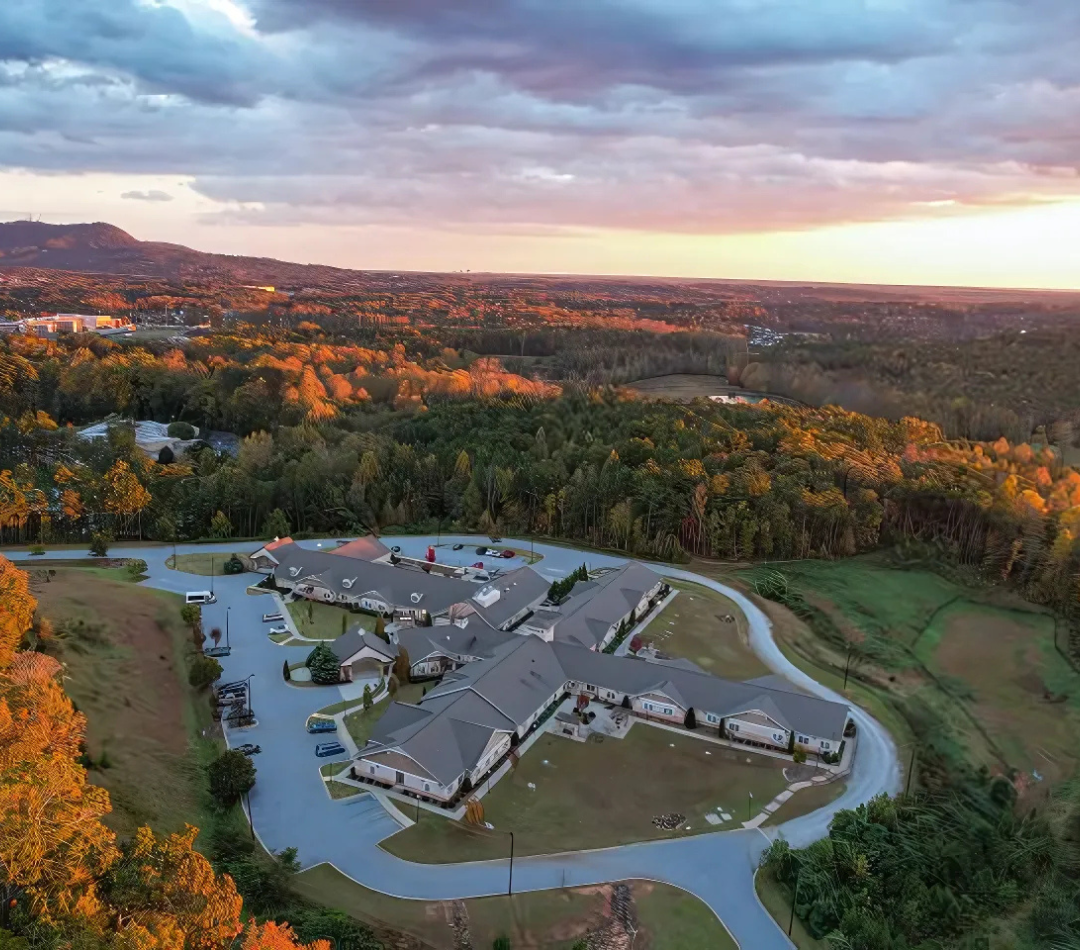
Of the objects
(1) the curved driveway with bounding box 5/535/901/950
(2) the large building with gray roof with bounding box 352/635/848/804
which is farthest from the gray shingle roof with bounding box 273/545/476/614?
(1) the curved driveway with bounding box 5/535/901/950

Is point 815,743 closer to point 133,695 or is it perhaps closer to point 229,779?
point 229,779

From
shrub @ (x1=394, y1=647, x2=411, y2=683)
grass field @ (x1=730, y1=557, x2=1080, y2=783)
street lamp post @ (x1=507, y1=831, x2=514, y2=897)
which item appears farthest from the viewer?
shrub @ (x1=394, y1=647, x2=411, y2=683)

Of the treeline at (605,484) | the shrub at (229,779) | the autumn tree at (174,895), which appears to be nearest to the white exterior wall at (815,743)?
the shrub at (229,779)

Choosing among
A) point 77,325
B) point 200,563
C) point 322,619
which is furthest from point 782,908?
point 77,325

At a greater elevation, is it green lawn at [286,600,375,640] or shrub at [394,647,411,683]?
shrub at [394,647,411,683]

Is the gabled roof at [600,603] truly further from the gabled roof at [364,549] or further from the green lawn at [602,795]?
the gabled roof at [364,549]

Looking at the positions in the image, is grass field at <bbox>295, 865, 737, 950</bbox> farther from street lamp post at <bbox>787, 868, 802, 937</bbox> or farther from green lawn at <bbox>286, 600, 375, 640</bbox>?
green lawn at <bbox>286, 600, 375, 640</bbox>
